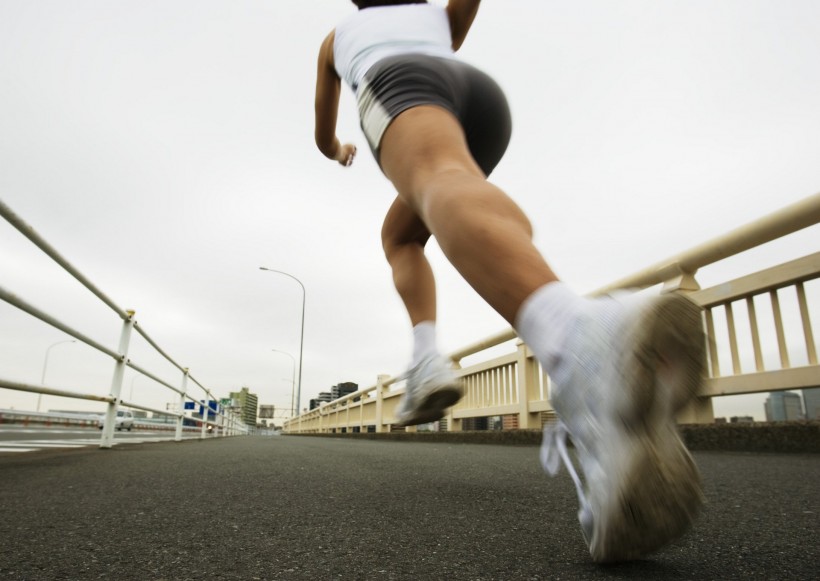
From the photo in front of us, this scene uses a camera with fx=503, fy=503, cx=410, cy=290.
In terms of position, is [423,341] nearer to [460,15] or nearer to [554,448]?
[554,448]

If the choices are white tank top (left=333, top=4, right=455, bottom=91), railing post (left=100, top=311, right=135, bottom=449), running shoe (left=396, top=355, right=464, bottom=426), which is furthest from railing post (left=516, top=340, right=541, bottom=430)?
white tank top (left=333, top=4, right=455, bottom=91)

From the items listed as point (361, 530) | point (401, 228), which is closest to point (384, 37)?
point (401, 228)

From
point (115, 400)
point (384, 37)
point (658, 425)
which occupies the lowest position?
point (658, 425)

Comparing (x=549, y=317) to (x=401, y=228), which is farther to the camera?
(x=401, y=228)

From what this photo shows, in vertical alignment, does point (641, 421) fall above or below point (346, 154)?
below

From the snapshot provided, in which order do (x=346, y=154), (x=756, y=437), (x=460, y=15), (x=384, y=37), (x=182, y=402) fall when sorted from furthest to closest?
1. (x=182, y=402)
2. (x=756, y=437)
3. (x=346, y=154)
4. (x=460, y=15)
5. (x=384, y=37)

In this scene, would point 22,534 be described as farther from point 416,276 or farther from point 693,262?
point 693,262

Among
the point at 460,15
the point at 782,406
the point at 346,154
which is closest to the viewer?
the point at 460,15

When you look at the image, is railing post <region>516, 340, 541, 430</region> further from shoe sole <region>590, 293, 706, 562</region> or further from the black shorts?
shoe sole <region>590, 293, 706, 562</region>

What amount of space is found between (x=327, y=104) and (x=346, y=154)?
0.32 m

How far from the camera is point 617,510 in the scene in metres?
0.62

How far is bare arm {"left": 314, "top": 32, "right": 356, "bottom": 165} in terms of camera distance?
A: 1339 millimetres

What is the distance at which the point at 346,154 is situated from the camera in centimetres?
175

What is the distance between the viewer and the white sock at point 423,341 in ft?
4.28
